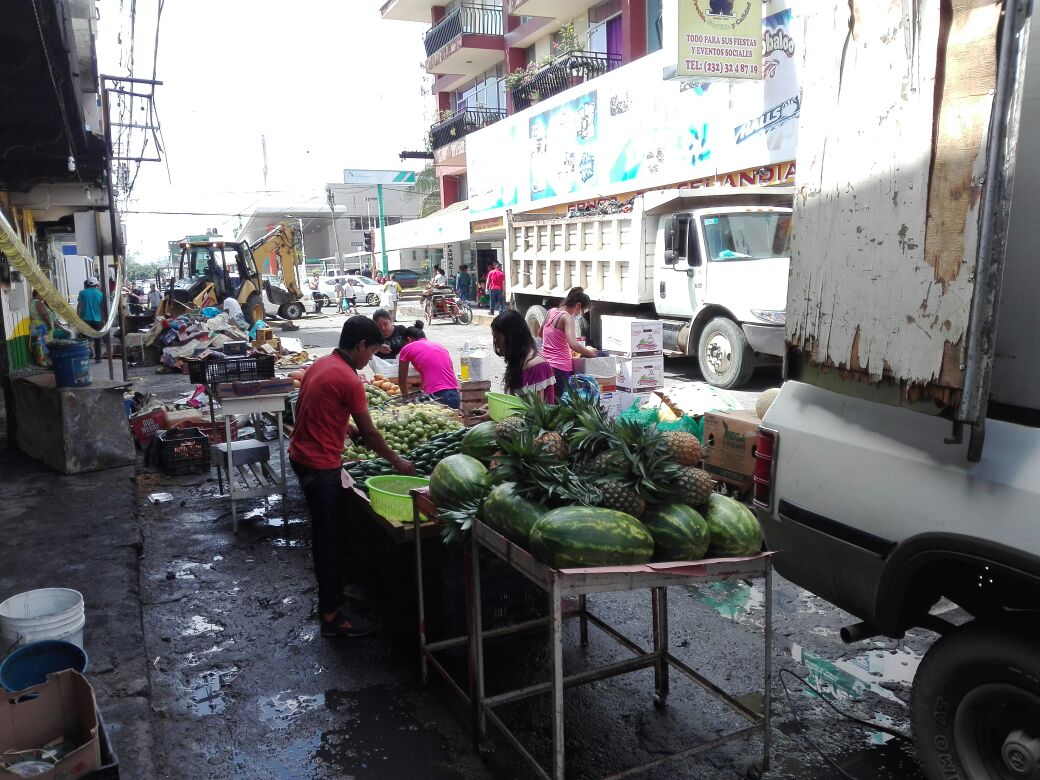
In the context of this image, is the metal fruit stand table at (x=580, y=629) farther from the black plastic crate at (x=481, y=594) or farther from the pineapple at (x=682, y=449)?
the pineapple at (x=682, y=449)

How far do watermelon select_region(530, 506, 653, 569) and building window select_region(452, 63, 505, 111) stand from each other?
29238mm

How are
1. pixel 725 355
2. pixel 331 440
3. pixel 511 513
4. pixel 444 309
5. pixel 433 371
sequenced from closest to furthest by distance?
pixel 511 513 < pixel 331 440 < pixel 433 371 < pixel 725 355 < pixel 444 309

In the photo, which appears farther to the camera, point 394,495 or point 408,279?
point 408,279

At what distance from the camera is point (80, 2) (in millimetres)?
9539

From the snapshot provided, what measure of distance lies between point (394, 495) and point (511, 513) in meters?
1.34

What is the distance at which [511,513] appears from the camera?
3.07 meters

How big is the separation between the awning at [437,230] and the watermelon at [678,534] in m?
26.8

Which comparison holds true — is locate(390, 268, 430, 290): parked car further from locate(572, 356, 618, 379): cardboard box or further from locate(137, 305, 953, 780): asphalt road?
locate(137, 305, 953, 780): asphalt road

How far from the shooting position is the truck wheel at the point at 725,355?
11.5m

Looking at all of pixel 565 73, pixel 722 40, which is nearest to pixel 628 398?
pixel 722 40

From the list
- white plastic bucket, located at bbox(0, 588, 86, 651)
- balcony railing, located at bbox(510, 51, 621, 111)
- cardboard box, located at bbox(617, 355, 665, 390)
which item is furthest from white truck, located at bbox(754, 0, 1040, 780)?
balcony railing, located at bbox(510, 51, 621, 111)

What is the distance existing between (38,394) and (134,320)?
61.1ft

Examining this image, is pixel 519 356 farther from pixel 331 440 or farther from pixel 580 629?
pixel 580 629

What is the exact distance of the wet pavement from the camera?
3363 mm
